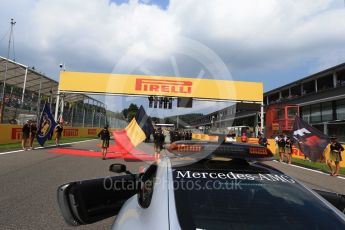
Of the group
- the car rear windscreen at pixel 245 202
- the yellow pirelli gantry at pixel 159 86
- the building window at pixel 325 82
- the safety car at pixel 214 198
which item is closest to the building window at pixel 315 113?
the building window at pixel 325 82

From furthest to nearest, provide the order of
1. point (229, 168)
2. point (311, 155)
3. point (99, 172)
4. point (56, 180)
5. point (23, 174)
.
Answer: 1. point (311, 155)
2. point (99, 172)
3. point (23, 174)
4. point (56, 180)
5. point (229, 168)

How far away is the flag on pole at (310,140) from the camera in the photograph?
1848cm

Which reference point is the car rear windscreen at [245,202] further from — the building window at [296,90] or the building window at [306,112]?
the building window at [296,90]

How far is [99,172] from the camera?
11594 mm

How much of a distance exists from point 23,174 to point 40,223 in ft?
18.5

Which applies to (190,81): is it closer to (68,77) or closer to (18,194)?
(68,77)

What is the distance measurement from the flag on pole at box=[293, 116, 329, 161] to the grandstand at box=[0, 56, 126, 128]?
15.6 metres

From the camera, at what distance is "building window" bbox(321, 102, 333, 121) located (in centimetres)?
4200

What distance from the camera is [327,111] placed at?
1681 inches

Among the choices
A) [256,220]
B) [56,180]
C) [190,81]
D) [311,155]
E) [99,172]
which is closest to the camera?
[256,220]

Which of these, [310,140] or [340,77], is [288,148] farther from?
[340,77]

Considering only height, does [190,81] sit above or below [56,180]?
above

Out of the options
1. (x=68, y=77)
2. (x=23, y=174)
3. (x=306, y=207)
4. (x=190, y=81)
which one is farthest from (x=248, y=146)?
(x=68, y=77)

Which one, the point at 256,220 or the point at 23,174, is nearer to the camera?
the point at 256,220
